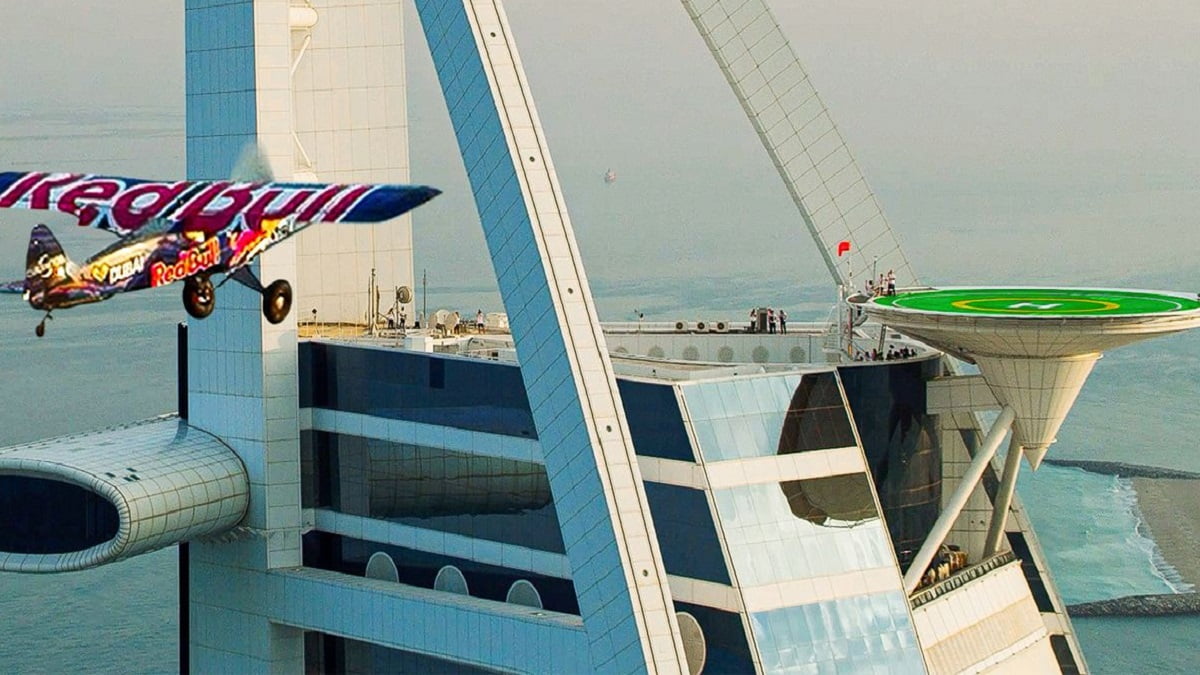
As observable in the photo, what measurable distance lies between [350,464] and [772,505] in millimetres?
→ 23554

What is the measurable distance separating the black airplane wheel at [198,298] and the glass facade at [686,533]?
3427 centimetres

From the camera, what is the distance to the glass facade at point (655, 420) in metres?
94.0

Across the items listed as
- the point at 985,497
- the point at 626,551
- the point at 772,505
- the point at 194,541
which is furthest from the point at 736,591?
the point at 194,541

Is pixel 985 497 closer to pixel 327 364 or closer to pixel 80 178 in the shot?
pixel 327 364

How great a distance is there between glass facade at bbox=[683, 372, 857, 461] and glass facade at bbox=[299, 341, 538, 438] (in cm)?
889

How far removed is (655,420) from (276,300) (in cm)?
3230

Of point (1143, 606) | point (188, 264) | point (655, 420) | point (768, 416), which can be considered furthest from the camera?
point (1143, 606)

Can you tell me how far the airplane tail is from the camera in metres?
58.2

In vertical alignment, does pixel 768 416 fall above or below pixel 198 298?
below

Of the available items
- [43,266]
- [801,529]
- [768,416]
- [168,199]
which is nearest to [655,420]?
[768,416]

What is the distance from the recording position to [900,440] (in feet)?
339

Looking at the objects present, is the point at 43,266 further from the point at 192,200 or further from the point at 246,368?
the point at 246,368

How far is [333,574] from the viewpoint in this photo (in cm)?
10550

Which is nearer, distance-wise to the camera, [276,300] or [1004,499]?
[276,300]
